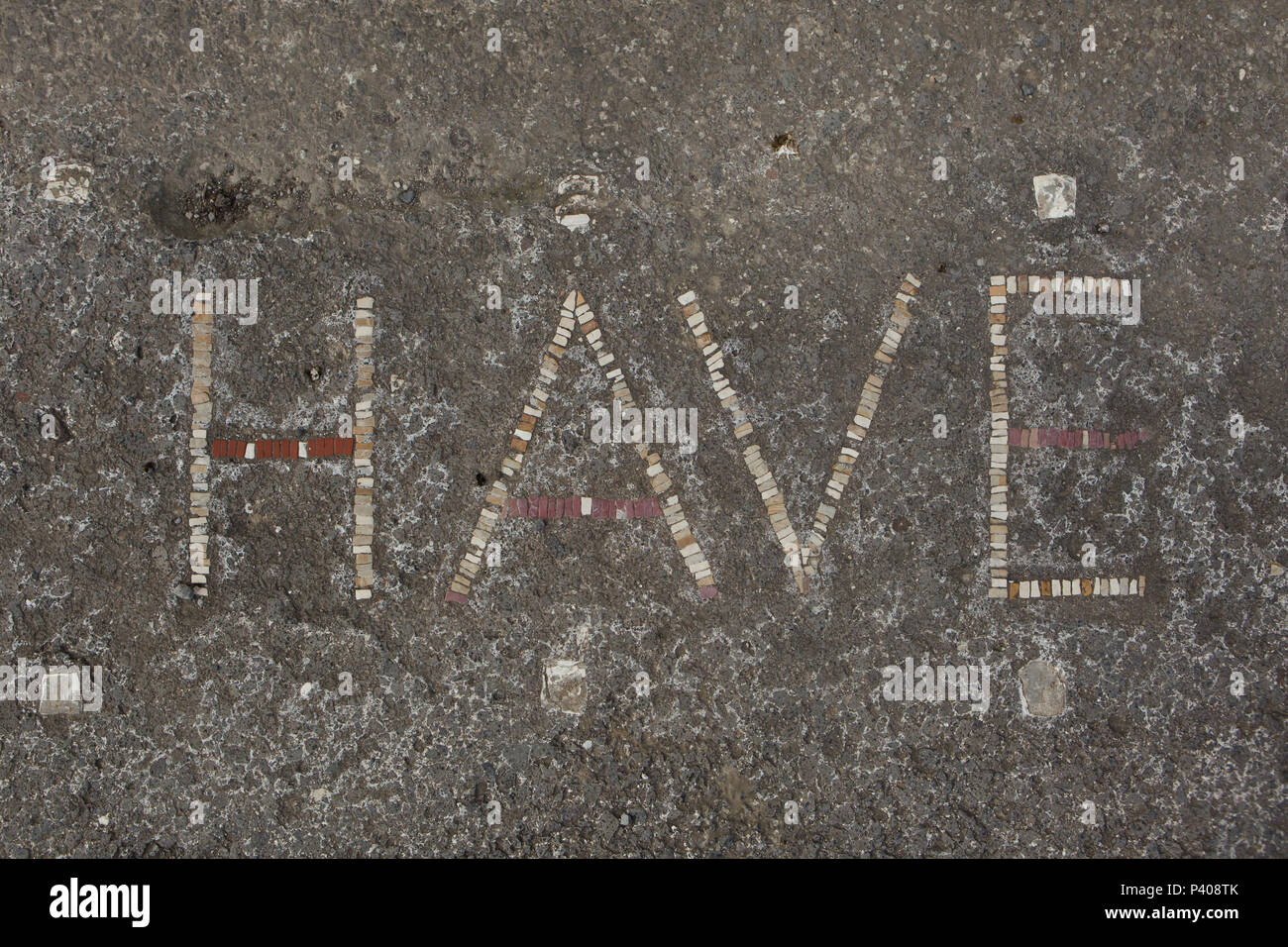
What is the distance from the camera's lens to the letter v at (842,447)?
14.3 feet

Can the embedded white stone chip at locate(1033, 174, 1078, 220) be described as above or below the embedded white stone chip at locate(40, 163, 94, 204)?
below

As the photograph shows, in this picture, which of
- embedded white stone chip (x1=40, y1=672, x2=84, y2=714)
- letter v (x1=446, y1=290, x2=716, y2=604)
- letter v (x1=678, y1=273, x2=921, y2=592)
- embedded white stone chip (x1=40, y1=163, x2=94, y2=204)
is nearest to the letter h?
letter v (x1=446, y1=290, x2=716, y2=604)

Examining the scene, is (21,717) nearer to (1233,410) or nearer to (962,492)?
(962,492)

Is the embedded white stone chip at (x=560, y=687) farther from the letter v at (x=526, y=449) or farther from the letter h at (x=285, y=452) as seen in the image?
the letter h at (x=285, y=452)

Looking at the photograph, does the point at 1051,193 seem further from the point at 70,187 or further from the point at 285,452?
the point at 70,187

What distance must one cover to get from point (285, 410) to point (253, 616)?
42.2 inches

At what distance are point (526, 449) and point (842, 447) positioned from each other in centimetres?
164

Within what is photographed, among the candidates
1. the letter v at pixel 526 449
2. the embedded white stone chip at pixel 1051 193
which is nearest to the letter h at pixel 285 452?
the letter v at pixel 526 449

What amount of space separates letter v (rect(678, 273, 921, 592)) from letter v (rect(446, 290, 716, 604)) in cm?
43

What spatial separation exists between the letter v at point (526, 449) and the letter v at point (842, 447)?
430 mm

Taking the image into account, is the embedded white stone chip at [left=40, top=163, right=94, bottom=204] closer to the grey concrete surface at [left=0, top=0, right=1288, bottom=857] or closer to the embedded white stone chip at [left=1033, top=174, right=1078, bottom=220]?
the grey concrete surface at [left=0, top=0, right=1288, bottom=857]

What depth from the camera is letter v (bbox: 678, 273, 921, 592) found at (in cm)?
436

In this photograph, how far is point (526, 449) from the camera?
4.36m

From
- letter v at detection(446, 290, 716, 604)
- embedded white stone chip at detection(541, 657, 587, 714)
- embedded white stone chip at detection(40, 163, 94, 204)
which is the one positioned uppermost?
embedded white stone chip at detection(40, 163, 94, 204)
